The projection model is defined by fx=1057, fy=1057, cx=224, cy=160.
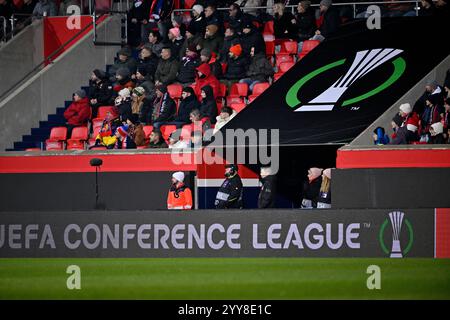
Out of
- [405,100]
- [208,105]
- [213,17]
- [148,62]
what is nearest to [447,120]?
[405,100]

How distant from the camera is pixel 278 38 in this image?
21500 millimetres

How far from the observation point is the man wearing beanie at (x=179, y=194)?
17234mm

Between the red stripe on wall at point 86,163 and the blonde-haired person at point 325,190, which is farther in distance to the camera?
the red stripe on wall at point 86,163

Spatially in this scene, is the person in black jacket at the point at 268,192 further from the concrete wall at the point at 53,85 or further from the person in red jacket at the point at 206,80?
the concrete wall at the point at 53,85

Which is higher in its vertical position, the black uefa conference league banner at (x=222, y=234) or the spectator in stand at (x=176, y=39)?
the spectator in stand at (x=176, y=39)

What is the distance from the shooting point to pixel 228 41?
21.1 m

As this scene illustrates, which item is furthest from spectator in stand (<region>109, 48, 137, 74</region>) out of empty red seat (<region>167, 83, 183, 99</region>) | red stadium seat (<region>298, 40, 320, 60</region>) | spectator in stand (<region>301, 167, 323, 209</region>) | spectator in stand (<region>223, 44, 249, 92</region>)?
spectator in stand (<region>301, 167, 323, 209</region>)

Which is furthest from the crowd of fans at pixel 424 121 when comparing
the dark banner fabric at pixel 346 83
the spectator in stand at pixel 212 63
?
the spectator in stand at pixel 212 63

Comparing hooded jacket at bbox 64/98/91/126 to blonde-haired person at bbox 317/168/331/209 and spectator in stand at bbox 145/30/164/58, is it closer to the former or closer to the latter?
spectator in stand at bbox 145/30/164/58

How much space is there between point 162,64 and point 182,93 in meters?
1.63

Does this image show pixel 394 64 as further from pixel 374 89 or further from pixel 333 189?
pixel 333 189

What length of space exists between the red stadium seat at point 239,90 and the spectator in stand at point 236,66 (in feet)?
0.99

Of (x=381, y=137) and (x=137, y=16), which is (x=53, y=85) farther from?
(x=381, y=137)

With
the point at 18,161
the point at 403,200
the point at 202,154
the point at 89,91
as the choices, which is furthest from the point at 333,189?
the point at 89,91
